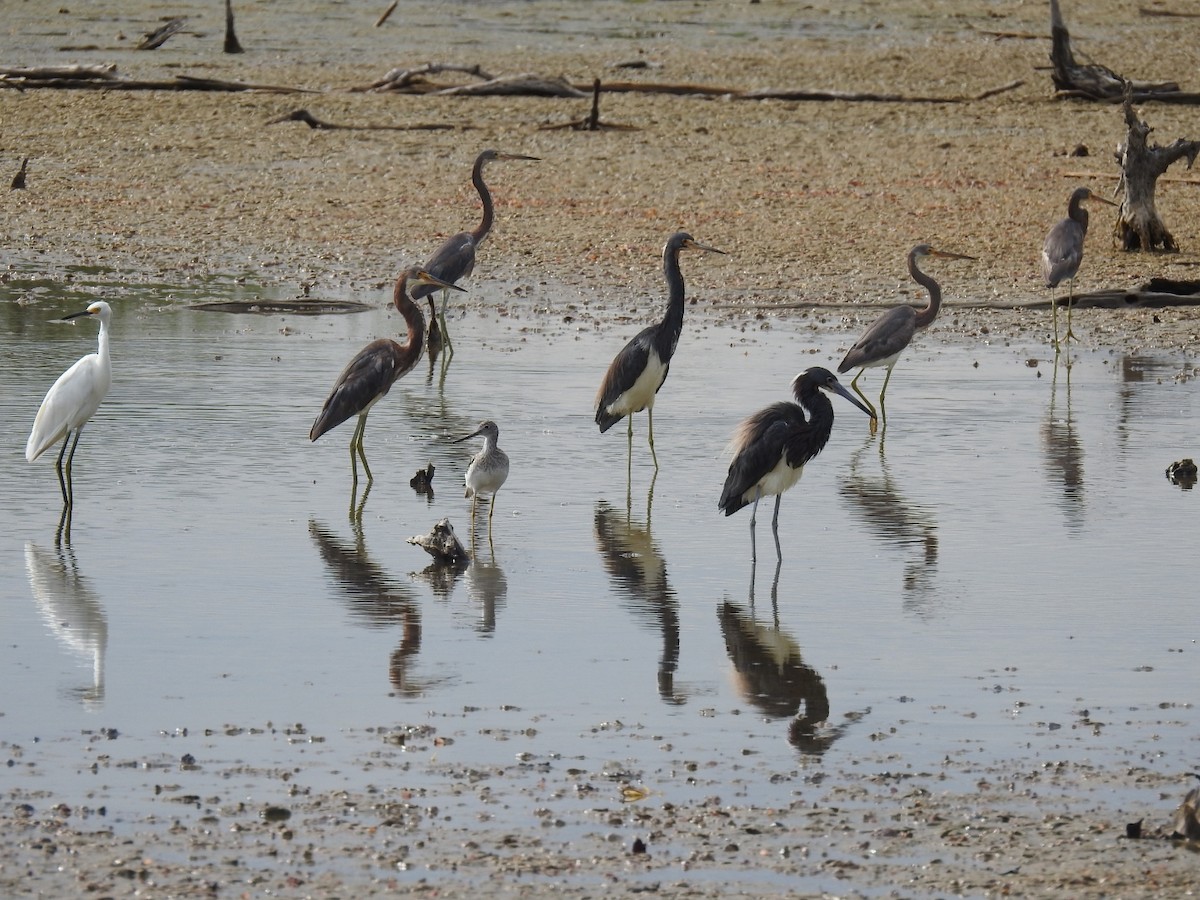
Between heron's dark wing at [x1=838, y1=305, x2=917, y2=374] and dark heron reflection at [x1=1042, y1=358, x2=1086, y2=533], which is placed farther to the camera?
heron's dark wing at [x1=838, y1=305, x2=917, y2=374]

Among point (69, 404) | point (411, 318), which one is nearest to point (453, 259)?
point (411, 318)

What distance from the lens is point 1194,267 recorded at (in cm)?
→ 1762

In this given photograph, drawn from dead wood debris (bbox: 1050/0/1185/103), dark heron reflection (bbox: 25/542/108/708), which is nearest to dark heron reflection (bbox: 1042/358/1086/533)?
dark heron reflection (bbox: 25/542/108/708)

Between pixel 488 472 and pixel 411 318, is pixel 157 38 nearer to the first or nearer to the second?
pixel 411 318

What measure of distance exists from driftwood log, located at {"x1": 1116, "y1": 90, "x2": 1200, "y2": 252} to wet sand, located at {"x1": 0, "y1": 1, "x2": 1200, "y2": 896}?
30 cm

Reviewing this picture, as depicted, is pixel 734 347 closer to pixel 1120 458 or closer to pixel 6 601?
pixel 1120 458

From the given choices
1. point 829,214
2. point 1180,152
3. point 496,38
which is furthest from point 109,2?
point 1180,152

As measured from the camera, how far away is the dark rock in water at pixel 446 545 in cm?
889

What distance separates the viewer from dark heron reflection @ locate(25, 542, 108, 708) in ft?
23.5

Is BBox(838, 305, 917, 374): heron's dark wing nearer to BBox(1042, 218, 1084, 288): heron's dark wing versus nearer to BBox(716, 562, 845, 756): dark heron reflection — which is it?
BBox(1042, 218, 1084, 288): heron's dark wing

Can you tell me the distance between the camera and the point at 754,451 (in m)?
9.07

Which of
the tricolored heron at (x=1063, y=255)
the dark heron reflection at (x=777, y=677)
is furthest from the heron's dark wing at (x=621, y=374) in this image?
the tricolored heron at (x=1063, y=255)

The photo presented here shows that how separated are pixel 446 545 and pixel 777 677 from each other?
2.16 metres

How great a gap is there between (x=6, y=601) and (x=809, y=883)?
407 centimetres
